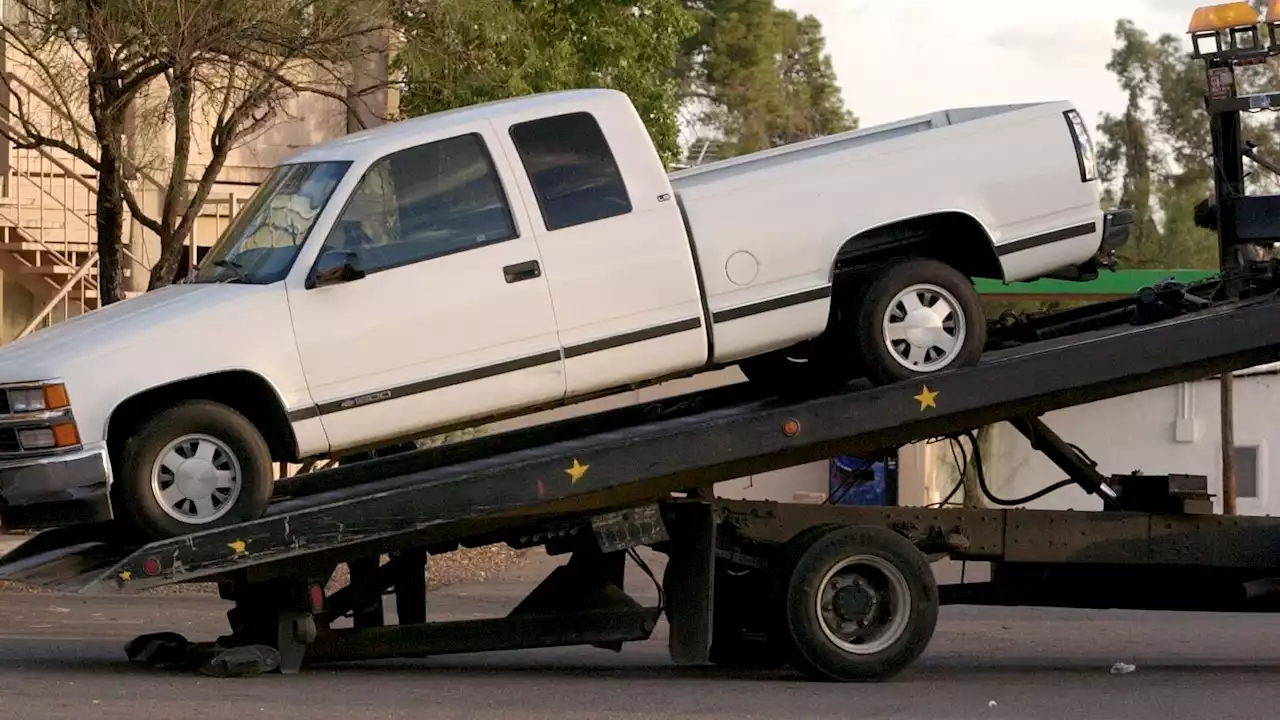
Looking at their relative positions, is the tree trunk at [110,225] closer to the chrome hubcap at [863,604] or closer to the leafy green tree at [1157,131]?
the chrome hubcap at [863,604]

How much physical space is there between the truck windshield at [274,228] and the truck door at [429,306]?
18cm

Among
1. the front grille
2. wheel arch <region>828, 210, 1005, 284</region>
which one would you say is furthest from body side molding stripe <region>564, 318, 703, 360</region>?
the front grille

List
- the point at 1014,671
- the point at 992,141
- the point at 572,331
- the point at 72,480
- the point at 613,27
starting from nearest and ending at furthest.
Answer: the point at 72,480 < the point at 572,331 < the point at 992,141 < the point at 1014,671 < the point at 613,27

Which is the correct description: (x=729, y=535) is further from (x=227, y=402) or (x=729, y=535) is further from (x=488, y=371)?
(x=227, y=402)

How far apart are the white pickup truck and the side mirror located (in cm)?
1

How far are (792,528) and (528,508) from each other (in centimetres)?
152

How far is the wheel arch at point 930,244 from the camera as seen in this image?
892cm

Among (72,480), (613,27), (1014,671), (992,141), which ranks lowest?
(1014,671)

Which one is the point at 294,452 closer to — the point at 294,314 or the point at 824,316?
the point at 294,314

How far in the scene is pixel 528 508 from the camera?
8.43 m

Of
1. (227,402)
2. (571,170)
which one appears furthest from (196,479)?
(571,170)

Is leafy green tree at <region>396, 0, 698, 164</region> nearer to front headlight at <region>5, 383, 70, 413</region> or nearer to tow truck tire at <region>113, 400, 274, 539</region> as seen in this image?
tow truck tire at <region>113, 400, 274, 539</region>

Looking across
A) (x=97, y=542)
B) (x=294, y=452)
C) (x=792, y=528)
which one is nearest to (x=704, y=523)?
(x=792, y=528)

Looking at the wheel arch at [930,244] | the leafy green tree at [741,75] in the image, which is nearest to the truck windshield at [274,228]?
the wheel arch at [930,244]
